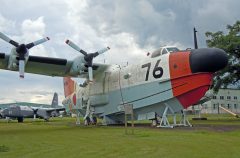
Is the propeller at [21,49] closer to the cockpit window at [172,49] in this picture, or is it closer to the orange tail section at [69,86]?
the cockpit window at [172,49]

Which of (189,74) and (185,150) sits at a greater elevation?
(189,74)

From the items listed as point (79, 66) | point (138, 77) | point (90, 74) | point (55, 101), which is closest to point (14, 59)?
point (79, 66)

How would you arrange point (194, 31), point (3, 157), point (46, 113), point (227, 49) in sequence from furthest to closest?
1. point (46, 113)
2. point (227, 49)
3. point (194, 31)
4. point (3, 157)

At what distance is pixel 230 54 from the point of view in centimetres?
4381

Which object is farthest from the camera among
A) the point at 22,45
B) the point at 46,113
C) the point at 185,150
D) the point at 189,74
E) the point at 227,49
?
the point at 46,113

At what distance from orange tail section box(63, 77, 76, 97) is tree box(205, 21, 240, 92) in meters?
18.4

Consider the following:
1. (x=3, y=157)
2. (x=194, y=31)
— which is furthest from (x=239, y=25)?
(x=3, y=157)

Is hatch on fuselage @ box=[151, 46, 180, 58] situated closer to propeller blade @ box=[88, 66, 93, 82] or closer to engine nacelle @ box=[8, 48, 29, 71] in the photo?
propeller blade @ box=[88, 66, 93, 82]

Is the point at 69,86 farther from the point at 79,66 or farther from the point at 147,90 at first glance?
Answer: the point at 147,90

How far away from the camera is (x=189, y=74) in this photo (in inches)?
937

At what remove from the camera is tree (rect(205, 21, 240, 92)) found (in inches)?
1694

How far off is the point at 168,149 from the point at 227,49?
33743 mm

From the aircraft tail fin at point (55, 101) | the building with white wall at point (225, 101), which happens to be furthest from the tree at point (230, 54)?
the building with white wall at point (225, 101)

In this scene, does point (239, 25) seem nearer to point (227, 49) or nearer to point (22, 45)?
point (227, 49)
